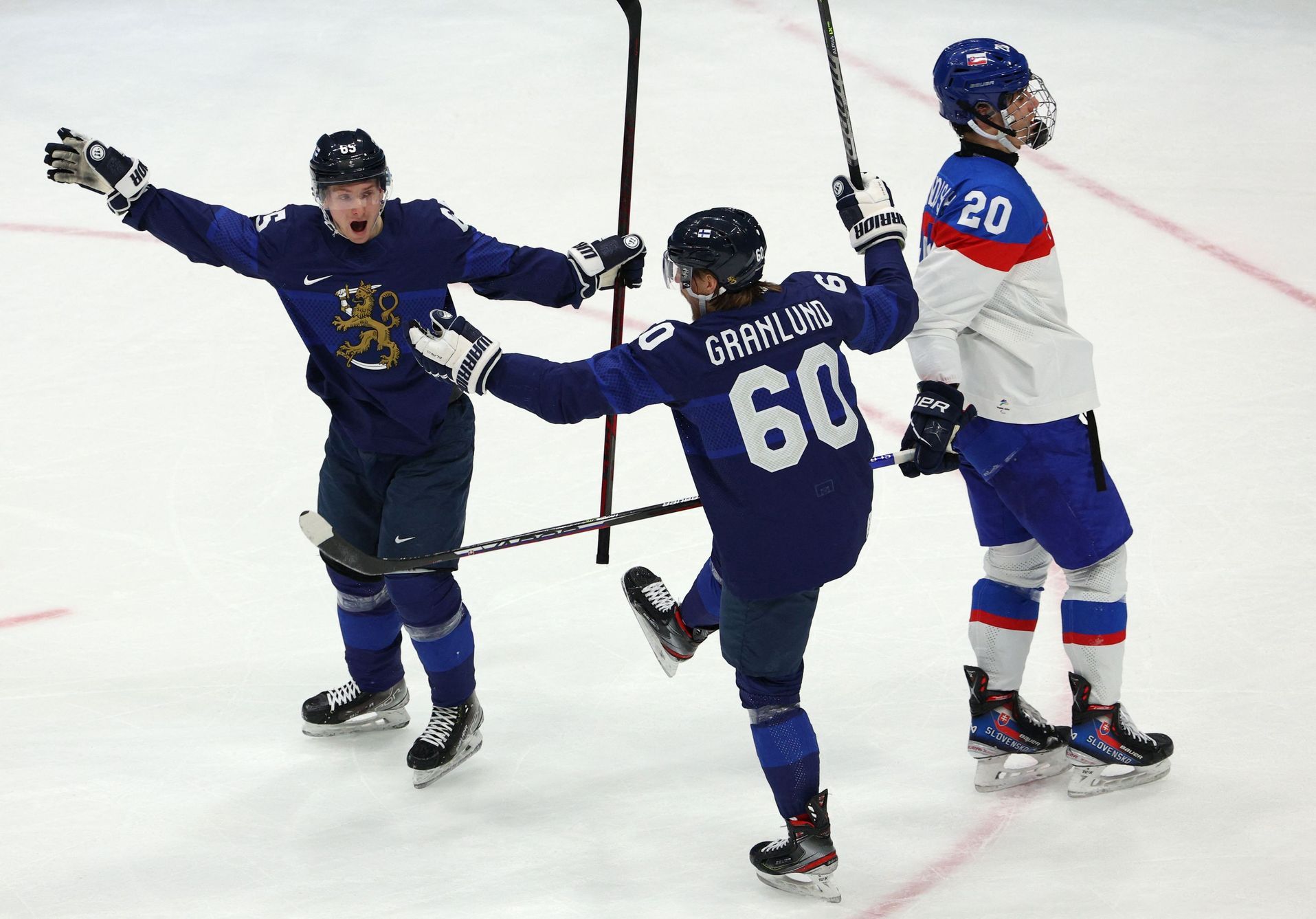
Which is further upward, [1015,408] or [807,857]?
[1015,408]

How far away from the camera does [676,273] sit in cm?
281

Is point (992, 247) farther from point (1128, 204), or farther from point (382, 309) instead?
point (1128, 204)

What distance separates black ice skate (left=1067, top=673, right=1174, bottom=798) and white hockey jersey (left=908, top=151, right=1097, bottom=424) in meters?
0.63

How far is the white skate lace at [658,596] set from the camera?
11.7 ft

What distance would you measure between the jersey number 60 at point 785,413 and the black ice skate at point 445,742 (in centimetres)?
110

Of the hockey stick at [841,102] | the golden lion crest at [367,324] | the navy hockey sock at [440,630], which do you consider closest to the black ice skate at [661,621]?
the navy hockey sock at [440,630]

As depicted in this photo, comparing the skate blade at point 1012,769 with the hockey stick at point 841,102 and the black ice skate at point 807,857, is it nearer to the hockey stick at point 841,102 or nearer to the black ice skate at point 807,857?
the black ice skate at point 807,857

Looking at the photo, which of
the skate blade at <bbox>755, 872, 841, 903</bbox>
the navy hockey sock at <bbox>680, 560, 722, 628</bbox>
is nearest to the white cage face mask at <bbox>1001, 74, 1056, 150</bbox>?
the navy hockey sock at <bbox>680, 560, 722, 628</bbox>

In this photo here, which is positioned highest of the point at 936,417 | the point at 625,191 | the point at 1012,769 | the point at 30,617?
the point at 625,191

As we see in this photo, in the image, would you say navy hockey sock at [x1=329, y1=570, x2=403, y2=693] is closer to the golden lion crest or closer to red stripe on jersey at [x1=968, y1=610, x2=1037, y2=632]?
the golden lion crest

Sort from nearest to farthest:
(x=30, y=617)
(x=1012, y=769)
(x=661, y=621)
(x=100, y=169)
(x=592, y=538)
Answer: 1. (x=100, y=169)
2. (x=1012, y=769)
3. (x=661, y=621)
4. (x=30, y=617)
5. (x=592, y=538)

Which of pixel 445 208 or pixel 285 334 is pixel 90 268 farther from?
pixel 445 208

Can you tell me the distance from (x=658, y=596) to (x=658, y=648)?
13cm

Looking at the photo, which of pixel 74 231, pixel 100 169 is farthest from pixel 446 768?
pixel 74 231
